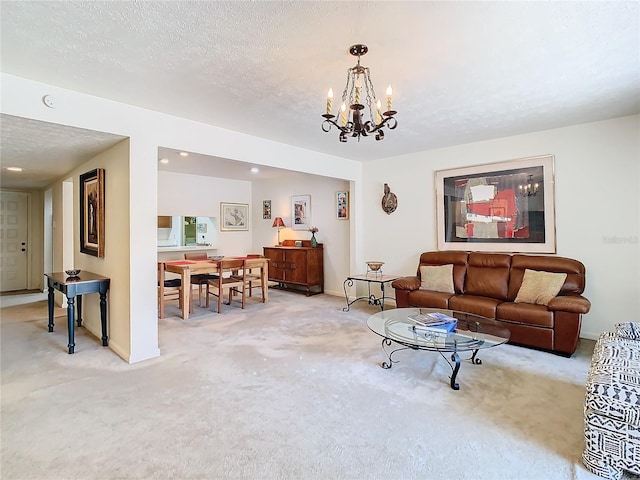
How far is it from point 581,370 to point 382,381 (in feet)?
5.94

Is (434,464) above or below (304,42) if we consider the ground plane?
below

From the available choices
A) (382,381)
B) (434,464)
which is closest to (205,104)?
(382,381)

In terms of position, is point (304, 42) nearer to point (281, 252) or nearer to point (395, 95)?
point (395, 95)

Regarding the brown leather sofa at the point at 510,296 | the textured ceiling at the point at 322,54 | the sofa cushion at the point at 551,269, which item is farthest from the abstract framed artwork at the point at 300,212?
the sofa cushion at the point at 551,269

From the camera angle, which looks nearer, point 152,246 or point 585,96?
point 585,96

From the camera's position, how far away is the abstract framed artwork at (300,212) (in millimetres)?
7000

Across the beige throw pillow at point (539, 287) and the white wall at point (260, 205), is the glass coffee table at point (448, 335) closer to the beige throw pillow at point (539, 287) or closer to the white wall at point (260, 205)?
the beige throw pillow at point (539, 287)

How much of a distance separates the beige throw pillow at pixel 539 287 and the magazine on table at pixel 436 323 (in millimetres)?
1227

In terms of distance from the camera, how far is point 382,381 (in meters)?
2.79

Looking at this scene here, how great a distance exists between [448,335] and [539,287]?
61.6 inches

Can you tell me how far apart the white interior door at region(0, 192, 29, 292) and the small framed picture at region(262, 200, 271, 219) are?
4972mm

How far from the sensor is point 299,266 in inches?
257

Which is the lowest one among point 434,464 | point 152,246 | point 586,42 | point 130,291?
point 434,464

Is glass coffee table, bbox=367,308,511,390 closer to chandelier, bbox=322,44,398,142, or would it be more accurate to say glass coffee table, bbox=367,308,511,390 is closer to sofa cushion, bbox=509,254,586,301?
sofa cushion, bbox=509,254,586,301
